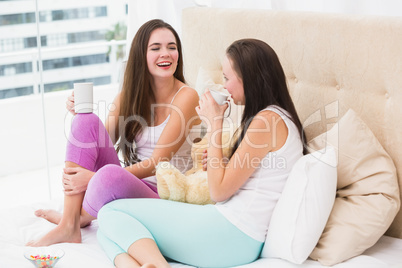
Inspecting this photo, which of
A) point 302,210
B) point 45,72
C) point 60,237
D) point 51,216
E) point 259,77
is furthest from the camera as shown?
point 45,72

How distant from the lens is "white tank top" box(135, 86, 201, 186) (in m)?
2.17

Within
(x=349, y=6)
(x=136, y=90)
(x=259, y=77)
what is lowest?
(x=136, y=90)

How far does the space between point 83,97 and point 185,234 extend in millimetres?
675

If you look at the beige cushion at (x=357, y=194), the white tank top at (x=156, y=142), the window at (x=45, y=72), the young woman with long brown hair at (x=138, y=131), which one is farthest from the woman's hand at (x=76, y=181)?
the window at (x=45, y=72)

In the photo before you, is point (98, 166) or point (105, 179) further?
point (98, 166)

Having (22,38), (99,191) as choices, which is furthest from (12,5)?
(99,191)

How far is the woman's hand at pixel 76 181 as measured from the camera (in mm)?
1892

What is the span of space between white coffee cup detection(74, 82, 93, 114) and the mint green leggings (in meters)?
0.47

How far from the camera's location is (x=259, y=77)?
1.71 meters

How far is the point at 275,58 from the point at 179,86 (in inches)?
23.8

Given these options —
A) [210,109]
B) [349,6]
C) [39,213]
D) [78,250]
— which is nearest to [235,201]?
[210,109]

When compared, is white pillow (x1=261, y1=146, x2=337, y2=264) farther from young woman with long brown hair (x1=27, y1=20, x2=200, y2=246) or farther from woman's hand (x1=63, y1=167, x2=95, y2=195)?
Answer: woman's hand (x1=63, y1=167, x2=95, y2=195)

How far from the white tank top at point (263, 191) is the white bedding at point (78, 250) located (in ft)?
0.43

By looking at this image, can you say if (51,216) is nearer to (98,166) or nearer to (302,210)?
(98,166)
